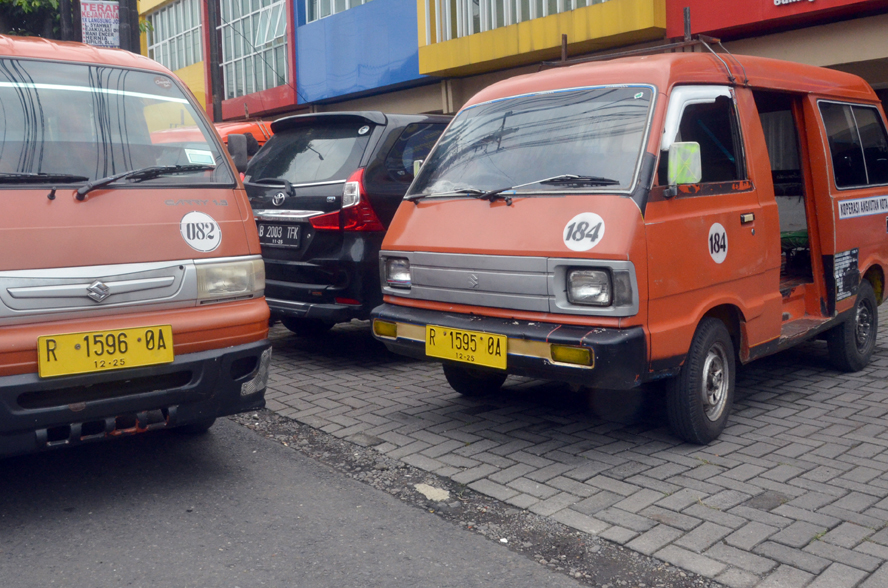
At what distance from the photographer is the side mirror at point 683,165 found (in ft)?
13.8

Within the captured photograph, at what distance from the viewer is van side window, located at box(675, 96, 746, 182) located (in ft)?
15.2

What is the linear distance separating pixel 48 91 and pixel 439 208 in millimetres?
2103

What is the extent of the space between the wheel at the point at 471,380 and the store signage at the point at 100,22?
586 cm

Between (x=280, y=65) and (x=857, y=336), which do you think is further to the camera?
(x=280, y=65)

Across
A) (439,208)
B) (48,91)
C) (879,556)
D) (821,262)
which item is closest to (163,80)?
(48,91)

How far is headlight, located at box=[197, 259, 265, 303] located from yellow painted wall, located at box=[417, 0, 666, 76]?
33.1 feet

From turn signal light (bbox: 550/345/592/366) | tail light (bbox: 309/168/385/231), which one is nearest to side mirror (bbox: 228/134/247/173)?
tail light (bbox: 309/168/385/231)

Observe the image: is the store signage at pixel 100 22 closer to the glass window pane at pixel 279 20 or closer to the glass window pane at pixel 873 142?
the glass window pane at pixel 873 142

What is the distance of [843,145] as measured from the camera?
6.08 metres

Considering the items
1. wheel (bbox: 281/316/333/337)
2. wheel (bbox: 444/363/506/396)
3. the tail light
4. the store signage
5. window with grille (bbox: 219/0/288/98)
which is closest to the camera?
wheel (bbox: 444/363/506/396)

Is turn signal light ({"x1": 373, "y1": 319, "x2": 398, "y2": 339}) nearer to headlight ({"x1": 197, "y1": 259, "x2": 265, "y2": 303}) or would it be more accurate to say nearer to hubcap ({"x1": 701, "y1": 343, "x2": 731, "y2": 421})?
headlight ({"x1": 197, "y1": 259, "x2": 265, "y2": 303})

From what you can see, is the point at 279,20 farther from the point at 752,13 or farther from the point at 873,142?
the point at 873,142

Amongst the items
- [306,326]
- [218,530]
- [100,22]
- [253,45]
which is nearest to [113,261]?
[218,530]

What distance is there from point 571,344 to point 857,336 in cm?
338
